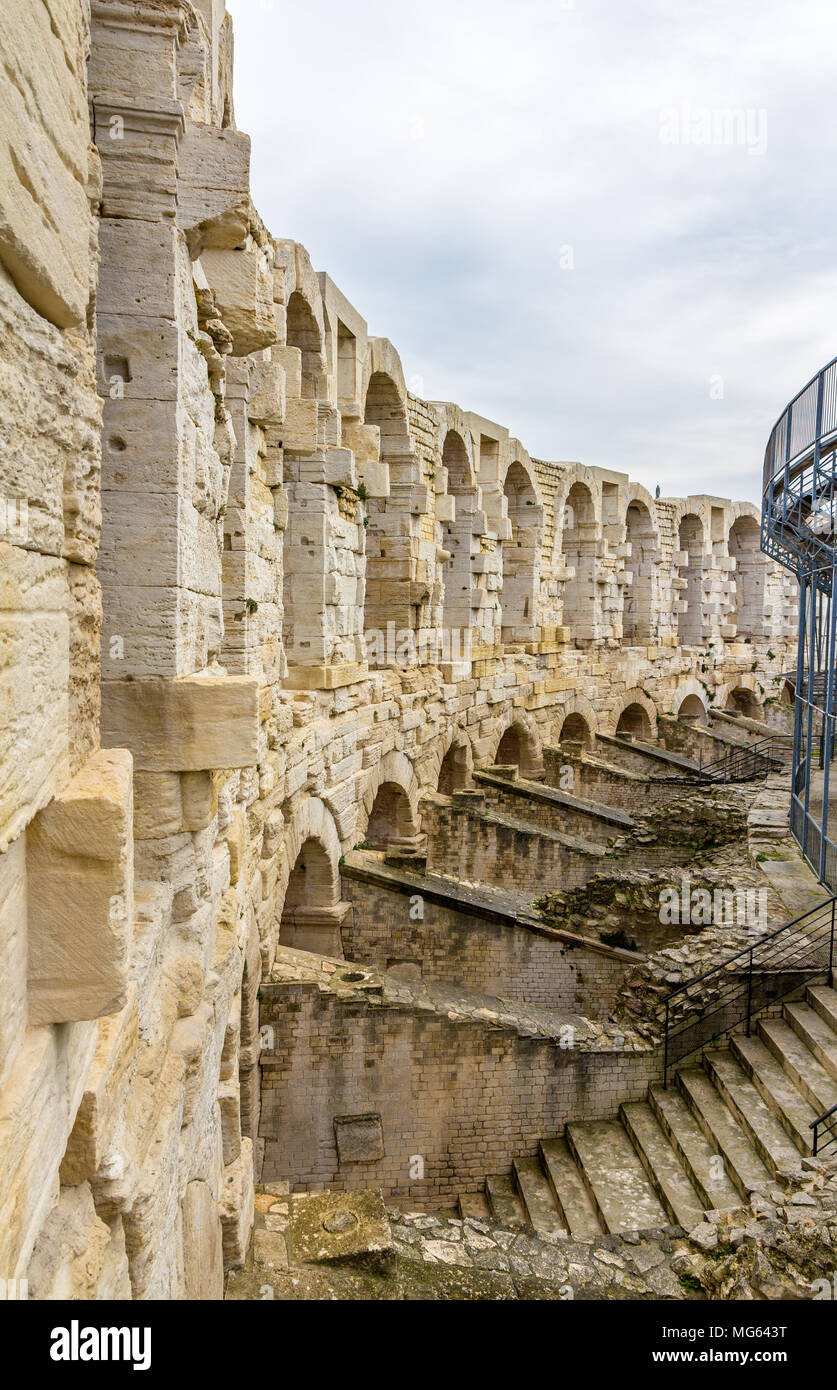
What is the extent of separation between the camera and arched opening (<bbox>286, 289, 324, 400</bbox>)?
8266mm

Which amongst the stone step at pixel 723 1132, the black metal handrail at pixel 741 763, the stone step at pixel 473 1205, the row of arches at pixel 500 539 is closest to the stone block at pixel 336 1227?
the stone step at pixel 473 1205

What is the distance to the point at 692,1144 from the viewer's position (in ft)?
23.7

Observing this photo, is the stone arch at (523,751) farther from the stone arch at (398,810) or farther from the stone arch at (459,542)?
the stone arch at (398,810)

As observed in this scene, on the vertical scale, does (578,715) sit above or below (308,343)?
below

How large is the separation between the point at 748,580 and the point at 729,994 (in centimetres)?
2051

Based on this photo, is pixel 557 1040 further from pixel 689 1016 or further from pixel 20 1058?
pixel 20 1058

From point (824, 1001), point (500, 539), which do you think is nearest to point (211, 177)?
point (824, 1001)

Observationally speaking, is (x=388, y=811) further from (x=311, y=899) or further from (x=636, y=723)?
(x=636, y=723)

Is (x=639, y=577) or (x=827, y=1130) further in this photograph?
(x=639, y=577)

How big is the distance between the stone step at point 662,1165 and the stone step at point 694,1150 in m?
0.05

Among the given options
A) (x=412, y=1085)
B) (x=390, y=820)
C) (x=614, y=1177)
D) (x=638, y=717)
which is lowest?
(x=614, y=1177)

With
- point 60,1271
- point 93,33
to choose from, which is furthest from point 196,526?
point 60,1271

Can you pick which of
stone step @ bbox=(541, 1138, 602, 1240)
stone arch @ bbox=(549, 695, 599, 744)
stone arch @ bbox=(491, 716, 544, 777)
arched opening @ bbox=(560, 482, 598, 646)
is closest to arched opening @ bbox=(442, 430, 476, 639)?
stone arch @ bbox=(491, 716, 544, 777)

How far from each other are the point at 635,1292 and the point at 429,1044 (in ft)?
7.19
